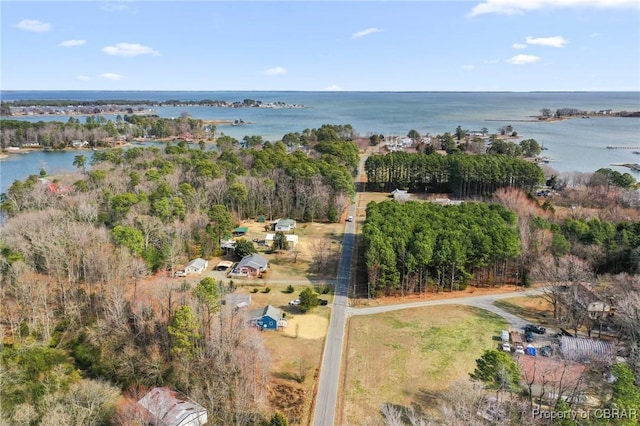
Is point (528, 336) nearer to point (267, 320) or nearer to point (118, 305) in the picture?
point (267, 320)

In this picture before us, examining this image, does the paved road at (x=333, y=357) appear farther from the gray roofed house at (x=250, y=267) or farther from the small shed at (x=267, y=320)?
the gray roofed house at (x=250, y=267)

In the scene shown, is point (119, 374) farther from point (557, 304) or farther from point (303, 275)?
point (557, 304)

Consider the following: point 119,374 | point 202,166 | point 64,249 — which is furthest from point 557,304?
point 202,166

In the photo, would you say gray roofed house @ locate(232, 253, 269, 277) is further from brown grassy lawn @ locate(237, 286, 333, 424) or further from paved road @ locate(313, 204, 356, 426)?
paved road @ locate(313, 204, 356, 426)

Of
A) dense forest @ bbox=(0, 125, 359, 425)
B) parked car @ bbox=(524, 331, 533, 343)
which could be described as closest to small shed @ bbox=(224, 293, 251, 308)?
dense forest @ bbox=(0, 125, 359, 425)

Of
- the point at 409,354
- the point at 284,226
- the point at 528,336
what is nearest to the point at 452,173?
the point at 284,226

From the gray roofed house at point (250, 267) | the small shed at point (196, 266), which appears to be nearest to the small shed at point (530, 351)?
the gray roofed house at point (250, 267)
